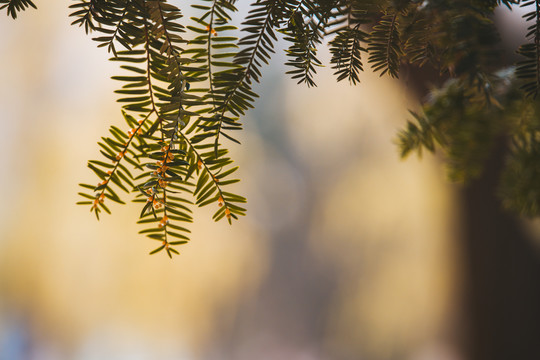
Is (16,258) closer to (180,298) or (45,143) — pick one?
(45,143)

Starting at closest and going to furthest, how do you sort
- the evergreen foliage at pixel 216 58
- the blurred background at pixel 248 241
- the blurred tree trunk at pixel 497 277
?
the evergreen foliage at pixel 216 58 → the blurred tree trunk at pixel 497 277 → the blurred background at pixel 248 241

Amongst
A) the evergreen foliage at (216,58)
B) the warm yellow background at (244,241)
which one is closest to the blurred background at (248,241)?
the warm yellow background at (244,241)

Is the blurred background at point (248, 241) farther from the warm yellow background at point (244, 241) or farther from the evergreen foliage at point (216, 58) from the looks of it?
the evergreen foliage at point (216, 58)

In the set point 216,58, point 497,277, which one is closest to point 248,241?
point 497,277

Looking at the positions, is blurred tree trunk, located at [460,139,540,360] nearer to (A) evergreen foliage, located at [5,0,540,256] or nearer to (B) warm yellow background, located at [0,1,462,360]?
(B) warm yellow background, located at [0,1,462,360]

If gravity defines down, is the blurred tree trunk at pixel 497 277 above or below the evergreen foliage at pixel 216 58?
below

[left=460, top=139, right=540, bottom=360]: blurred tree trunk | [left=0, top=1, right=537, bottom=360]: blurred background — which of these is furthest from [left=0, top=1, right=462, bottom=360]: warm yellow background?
[left=460, top=139, right=540, bottom=360]: blurred tree trunk

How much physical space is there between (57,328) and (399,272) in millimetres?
1344

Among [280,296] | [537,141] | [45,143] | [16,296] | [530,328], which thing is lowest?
[530,328]

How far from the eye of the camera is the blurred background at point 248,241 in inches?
56.8

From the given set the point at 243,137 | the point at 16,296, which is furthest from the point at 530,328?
the point at 16,296

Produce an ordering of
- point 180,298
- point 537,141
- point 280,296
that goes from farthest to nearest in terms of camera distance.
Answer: point 280,296 → point 180,298 → point 537,141

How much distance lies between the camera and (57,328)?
1.45 m

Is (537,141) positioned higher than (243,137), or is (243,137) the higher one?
(243,137)
